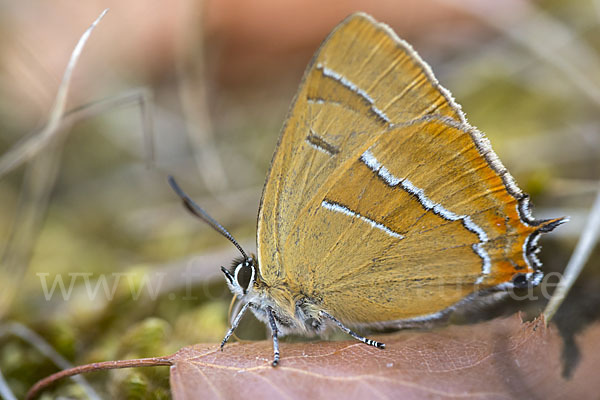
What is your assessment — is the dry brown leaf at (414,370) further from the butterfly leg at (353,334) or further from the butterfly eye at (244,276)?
the butterfly eye at (244,276)

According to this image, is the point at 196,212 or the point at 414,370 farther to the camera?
the point at 196,212

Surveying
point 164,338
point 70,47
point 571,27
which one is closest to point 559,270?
point 164,338

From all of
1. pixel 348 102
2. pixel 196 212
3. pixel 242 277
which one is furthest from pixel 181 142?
pixel 348 102

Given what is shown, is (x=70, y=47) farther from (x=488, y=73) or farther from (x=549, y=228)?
(x=549, y=228)

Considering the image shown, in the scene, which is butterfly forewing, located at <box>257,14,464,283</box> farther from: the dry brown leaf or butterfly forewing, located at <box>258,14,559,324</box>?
the dry brown leaf

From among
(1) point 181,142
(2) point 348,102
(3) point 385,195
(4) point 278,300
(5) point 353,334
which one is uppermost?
(1) point 181,142

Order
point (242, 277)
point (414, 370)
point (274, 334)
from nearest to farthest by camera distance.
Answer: point (414, 370) < point (274, 334) < point (242, 277)

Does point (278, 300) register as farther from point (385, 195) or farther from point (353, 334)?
point (385, 195)
